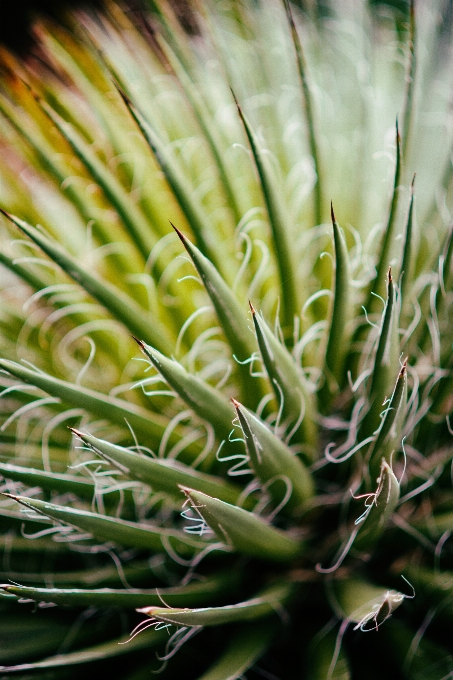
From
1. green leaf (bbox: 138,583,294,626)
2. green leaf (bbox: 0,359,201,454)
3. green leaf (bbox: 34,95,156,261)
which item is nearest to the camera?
green leaf (bbox: 138,583,294,626)

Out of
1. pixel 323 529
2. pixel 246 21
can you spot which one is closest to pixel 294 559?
pixel 323 529

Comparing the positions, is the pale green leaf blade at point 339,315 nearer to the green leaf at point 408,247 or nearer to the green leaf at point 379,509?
the green leaf at point 408,247

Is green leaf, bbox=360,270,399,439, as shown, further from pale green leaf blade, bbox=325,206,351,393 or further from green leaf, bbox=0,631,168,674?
green leaf, bbox=0,631,168,674

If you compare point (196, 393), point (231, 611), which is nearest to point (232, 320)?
point (196, 393)

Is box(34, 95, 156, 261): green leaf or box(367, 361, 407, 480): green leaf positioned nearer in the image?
box(367, 361, 407, 480): green leaf

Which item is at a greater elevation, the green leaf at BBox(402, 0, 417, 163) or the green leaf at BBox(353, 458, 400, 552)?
the green leaf at BBox(402, 0, 417, 163)

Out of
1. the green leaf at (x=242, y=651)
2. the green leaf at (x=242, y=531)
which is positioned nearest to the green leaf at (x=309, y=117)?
the green leaf at (x=242, y=531)

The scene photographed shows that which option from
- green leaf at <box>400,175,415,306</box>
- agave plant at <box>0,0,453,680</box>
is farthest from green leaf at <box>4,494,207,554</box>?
green leaf at <box>400,175,415,306</box>
